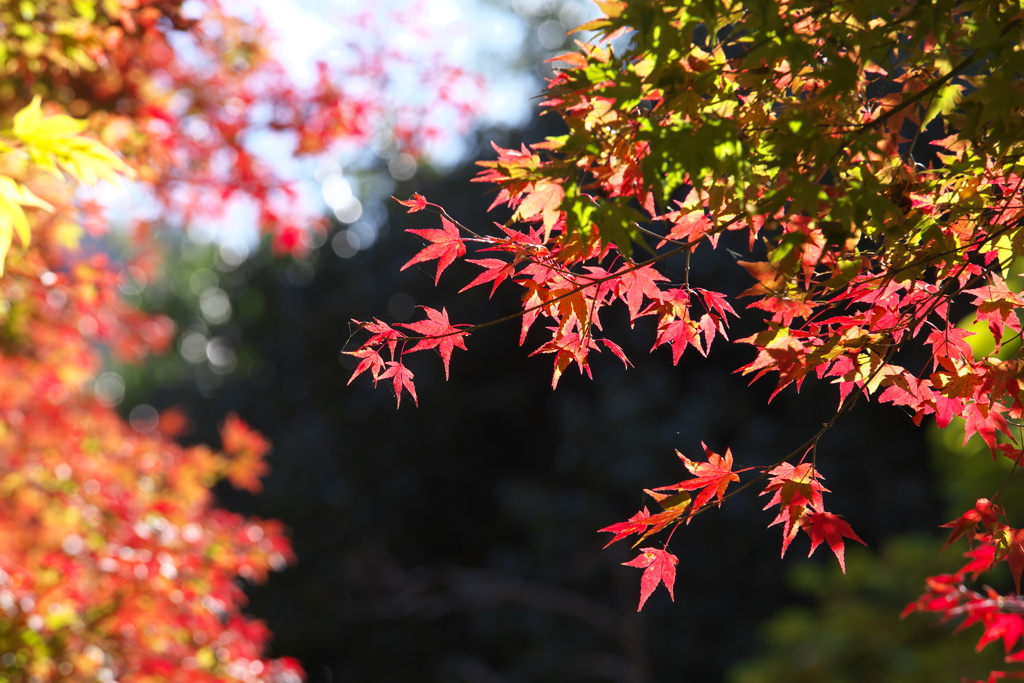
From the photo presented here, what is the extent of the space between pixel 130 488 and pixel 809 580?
12.5ft

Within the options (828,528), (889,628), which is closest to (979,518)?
(828,528)

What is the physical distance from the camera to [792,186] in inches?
35.5

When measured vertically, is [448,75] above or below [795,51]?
below

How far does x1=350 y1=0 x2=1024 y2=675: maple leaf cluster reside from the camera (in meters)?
0.92

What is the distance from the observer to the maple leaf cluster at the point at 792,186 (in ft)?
3.02

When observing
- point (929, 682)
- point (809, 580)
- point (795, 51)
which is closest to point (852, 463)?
point (809, 580)

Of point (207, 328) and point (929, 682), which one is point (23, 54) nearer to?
point (929, 682)

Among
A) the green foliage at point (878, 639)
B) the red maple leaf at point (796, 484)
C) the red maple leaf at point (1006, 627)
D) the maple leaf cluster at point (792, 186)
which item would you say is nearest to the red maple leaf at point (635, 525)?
the maple leaf cluster at point (792, 186)

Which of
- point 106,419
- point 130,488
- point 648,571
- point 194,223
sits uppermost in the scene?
point 648,571

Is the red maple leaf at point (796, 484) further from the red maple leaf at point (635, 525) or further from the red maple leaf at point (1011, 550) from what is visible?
the red maple leaf at point (1011, 550)

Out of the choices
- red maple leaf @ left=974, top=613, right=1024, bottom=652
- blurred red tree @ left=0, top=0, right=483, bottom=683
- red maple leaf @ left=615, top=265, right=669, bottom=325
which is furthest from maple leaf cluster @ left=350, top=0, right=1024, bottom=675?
blurred red tree @ left=0, top=0, right=483, bottom=683

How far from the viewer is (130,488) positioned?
11.1 ft

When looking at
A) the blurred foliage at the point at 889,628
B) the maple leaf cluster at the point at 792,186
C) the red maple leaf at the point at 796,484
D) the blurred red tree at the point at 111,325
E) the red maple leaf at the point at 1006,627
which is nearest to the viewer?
the maple leaf cluster at the point at 792,186

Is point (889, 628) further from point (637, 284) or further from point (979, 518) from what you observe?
point (637, 284)
